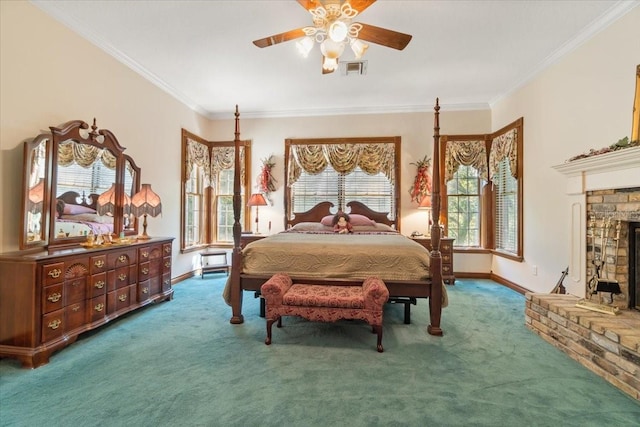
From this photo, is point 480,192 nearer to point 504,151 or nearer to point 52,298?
point 504,151

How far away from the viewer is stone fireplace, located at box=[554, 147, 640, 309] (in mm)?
2436

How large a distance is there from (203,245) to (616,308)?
5641 mm

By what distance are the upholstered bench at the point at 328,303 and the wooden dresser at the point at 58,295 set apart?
64.5 inches

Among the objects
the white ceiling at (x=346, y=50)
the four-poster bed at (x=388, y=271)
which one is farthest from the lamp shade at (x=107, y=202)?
the white ceiling at (x=346, y=50)

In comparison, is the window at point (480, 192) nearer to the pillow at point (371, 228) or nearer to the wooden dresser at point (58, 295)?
the pillow at point (371, 228)

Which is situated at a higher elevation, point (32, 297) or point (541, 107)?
point (541, 107)

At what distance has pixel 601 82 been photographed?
2.96m

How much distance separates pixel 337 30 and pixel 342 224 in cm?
302

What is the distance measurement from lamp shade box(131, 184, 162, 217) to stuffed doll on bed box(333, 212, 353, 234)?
2570 millimetres

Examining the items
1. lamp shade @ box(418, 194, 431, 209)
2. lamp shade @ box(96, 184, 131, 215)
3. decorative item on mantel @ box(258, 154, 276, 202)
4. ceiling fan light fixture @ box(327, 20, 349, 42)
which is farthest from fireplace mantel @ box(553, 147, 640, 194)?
lamp shade @ box(96, 184, 131, 215)

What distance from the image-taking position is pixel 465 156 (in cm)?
527

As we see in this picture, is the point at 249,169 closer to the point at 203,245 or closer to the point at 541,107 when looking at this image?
the point at 203,245

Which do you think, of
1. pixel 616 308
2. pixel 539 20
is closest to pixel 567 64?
pixel 539 20

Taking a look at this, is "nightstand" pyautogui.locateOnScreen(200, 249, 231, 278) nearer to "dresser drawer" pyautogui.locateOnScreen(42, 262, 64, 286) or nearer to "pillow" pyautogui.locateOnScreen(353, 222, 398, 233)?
"pillow" pyautogui.locateOnScreen(353, 222, 398, 233)
